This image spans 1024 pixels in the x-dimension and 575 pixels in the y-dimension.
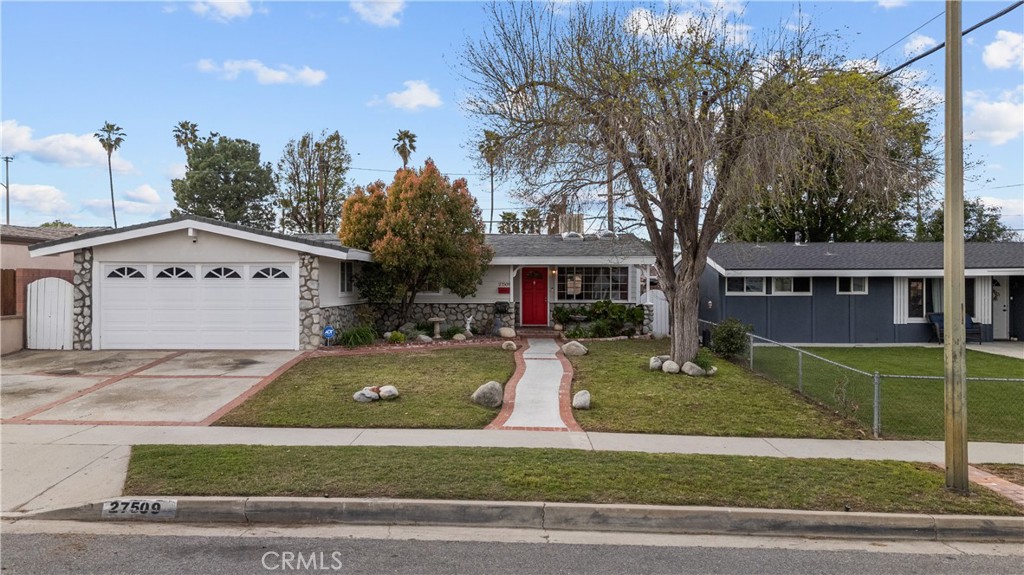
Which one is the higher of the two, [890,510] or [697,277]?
[697,277]

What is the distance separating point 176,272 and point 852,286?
1953 cm

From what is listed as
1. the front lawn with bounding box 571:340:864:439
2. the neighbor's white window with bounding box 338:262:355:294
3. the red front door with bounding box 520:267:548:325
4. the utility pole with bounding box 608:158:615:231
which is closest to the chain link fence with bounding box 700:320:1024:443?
the front lawn with bounding box 571:340:864:439

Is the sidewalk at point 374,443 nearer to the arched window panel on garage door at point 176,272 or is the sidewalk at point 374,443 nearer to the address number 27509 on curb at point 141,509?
the address number 27509 on curb at point 141,509

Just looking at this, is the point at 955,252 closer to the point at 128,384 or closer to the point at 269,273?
the point at 128,384

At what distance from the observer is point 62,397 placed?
972 cm

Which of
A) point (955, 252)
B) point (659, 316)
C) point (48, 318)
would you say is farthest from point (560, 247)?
point (48, 318)

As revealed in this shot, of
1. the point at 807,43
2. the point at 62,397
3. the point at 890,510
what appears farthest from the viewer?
the point at 807,43

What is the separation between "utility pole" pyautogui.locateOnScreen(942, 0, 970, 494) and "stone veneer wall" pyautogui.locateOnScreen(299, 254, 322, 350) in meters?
12.7

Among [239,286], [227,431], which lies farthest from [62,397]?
[239,286]

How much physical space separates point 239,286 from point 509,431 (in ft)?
31.5

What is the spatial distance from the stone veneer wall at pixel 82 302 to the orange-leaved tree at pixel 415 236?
624 centimetres

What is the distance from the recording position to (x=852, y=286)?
59.7 ft

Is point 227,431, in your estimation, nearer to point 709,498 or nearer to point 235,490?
point 235,490

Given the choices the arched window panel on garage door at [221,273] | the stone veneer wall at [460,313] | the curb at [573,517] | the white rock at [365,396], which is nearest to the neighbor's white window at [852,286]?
the stone veneer wall at [460,313]
